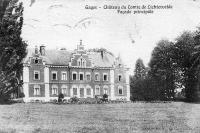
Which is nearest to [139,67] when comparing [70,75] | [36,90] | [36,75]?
[70,75]

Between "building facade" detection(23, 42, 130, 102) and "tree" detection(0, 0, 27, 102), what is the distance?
3.19 meters

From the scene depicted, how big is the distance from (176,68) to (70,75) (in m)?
5.05

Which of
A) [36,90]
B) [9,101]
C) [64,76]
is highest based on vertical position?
[64,76]

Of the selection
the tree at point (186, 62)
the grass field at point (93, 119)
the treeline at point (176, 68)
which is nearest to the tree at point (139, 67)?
the treeline at point (176, 68)

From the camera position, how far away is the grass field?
353 inches

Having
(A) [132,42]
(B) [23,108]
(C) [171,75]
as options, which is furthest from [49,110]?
(C) [171,75]

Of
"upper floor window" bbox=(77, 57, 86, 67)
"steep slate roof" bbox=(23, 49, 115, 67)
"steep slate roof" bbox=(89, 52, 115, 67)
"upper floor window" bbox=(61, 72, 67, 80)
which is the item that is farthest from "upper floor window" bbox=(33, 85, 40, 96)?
"steep slate roof" bbox=(89, 52, 115, 67)

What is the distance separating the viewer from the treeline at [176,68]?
42.9 ft

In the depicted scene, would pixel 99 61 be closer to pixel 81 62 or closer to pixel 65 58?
pixel 81 62

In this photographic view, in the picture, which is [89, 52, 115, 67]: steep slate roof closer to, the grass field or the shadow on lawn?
the shadow on lawn

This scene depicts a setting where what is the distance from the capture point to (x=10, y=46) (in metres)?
10.9

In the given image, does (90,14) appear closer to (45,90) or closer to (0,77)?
(0,77)

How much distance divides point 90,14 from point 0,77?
3.22 m

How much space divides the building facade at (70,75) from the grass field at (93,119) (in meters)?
2.47
